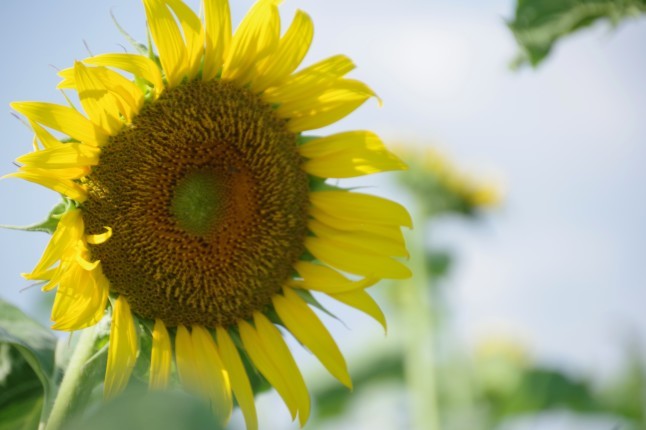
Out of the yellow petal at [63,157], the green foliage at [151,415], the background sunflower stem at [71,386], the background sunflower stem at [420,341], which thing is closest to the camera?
the green foliage at [151,415]

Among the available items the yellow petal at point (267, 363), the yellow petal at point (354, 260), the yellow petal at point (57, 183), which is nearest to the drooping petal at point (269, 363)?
the yellow petal at point (267, 363)

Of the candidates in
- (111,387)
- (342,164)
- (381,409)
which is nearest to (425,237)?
(381,409)

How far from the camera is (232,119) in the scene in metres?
2.58

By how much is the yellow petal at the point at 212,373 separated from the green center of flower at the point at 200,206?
0.19 feet

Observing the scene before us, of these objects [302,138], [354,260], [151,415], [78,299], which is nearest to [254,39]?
[302,138]

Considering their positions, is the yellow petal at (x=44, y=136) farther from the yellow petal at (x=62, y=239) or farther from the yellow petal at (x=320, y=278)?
the yellow petal at (x=320, y=278)

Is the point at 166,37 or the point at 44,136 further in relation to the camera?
the point at 166,37

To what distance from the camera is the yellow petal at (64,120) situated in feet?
6.89

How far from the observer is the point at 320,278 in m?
2.74

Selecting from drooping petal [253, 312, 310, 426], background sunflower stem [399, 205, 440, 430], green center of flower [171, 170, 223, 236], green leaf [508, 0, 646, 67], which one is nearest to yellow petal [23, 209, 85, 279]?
green center of flower [171, 170, 223, 236]

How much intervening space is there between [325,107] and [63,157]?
2.71 feet

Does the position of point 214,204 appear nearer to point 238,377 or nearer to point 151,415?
point 238,377

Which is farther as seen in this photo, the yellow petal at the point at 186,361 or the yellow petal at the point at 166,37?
the yellow petal at the point at 186,361

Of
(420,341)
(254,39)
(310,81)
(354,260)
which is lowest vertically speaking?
(420,341)
